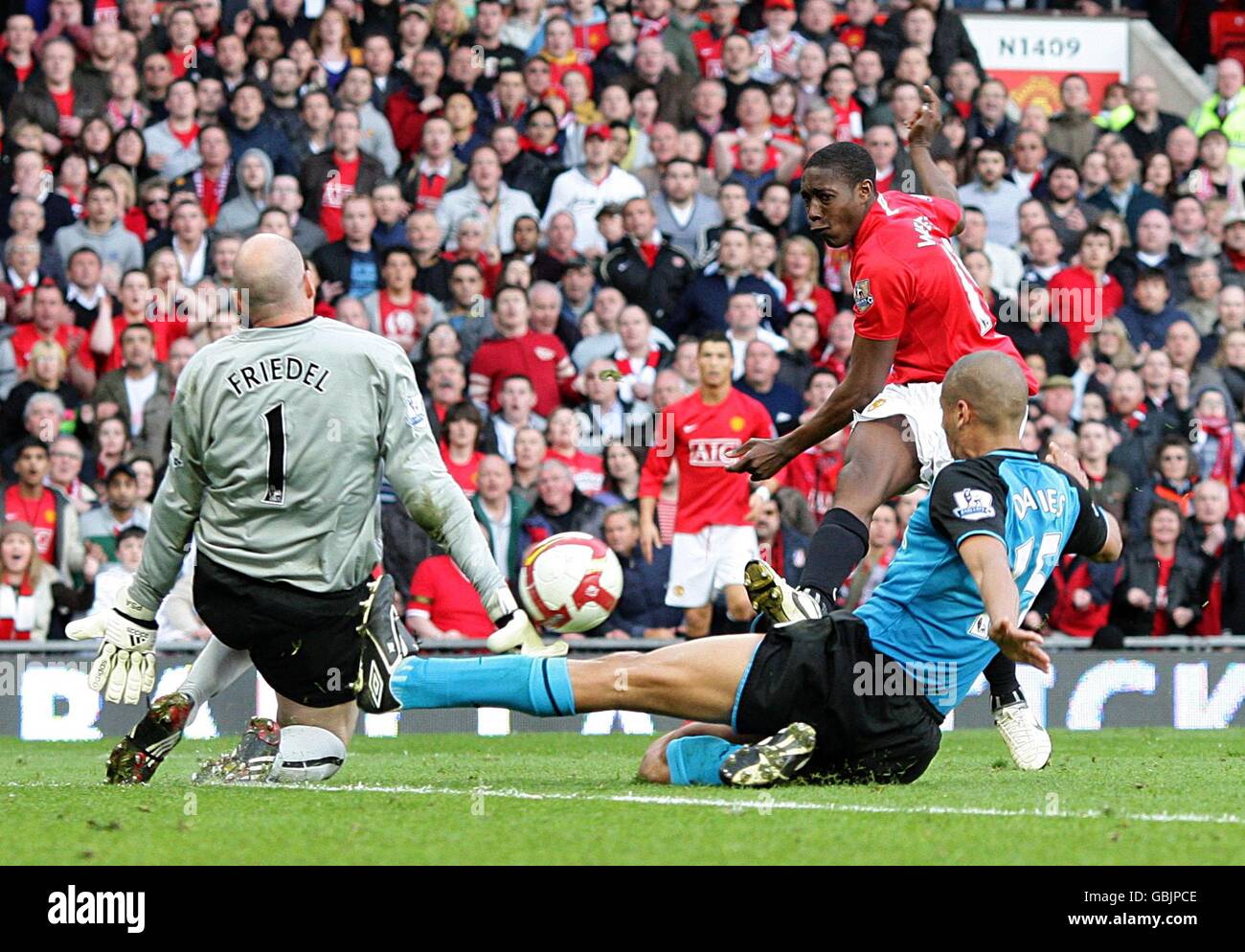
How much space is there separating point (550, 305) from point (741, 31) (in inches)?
164

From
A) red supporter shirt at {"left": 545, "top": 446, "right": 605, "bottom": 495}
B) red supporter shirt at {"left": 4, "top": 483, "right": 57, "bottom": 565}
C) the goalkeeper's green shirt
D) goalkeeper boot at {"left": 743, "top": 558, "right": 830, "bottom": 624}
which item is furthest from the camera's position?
red supporter shirt at {"left": 545, "top": 446, "right": 605, "bottom": 495}

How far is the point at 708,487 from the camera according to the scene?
12.9 metres

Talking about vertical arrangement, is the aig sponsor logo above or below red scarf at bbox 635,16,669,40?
below

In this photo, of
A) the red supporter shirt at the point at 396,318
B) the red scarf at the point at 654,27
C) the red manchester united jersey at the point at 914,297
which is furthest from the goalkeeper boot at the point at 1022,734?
the red scarf at the point at 654,27

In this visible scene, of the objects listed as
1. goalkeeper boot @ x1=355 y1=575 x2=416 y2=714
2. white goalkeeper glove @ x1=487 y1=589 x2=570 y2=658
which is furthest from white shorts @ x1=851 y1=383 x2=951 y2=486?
goalkeeper boot @ x1=355 y1=575 x2=416 y2=714

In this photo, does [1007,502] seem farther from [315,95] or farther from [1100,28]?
[1100,28]

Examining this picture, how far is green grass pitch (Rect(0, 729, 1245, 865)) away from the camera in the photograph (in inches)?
192

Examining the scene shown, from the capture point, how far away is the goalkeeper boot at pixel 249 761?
7.04 m

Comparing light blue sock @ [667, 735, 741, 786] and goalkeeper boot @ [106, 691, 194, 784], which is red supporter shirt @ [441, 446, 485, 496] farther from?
light blue sock @ [667, 735, 741, 786]

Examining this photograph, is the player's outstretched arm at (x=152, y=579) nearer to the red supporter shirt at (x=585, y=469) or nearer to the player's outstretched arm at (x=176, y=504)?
the player's outstretched arm at (x=176, y=504)

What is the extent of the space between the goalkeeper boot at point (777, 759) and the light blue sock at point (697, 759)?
0.40 ft

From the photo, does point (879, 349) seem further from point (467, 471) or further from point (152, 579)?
point (467, 471)

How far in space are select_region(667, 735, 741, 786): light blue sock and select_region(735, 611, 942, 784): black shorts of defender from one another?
0.44ft

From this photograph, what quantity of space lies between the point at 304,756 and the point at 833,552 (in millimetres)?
2239
